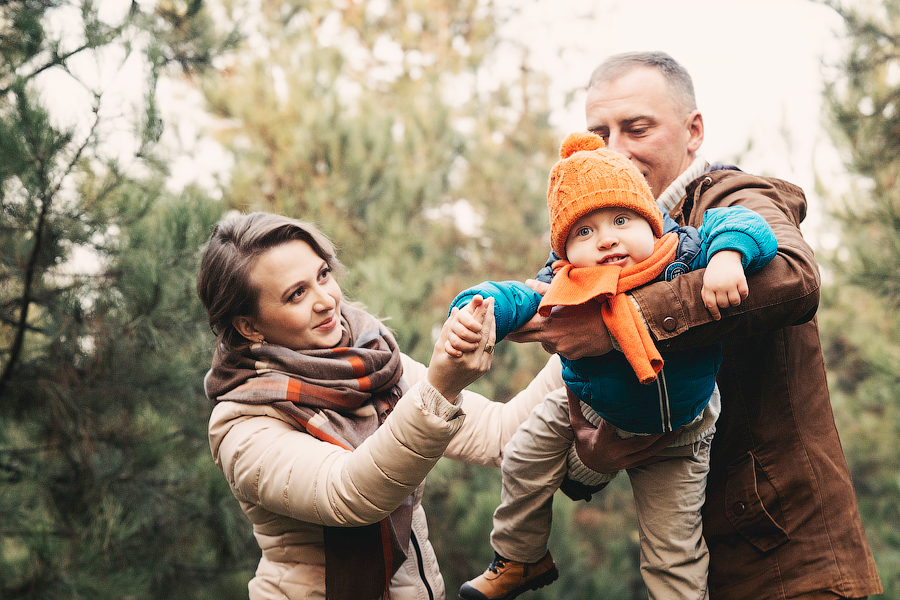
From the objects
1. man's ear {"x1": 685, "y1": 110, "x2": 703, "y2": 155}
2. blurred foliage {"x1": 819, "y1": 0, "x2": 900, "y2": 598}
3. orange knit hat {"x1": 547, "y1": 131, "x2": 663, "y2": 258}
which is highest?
blurred foliage {"x1": 819, "y1": 0, "x2": 900, "y2": 598}

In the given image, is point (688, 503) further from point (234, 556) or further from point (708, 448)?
point (234, 556)

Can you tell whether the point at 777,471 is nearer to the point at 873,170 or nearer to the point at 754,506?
the point at 754,506

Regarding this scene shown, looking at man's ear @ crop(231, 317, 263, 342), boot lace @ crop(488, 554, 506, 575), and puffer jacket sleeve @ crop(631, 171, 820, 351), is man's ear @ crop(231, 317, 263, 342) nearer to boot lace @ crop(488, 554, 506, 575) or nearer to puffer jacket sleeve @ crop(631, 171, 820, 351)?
boot lace @ crop(488, 554, 506, 575)

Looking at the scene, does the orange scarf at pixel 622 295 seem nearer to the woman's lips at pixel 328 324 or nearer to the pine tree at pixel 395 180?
the woman's lips at pixel 328 324

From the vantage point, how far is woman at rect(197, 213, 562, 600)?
1415 millimetres

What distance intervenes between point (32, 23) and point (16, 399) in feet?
4.97

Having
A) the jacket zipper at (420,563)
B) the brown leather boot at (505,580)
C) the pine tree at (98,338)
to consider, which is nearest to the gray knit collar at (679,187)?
the brown leather boot at (505,580)

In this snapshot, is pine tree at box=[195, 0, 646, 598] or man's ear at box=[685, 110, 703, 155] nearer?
man's ear at box=[685, 110, 703, 155]

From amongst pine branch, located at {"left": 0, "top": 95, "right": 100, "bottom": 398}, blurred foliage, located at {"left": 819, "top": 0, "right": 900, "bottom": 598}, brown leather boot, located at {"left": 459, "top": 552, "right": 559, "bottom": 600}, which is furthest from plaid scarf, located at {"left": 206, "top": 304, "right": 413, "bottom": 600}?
blurred foliage, located at {"left": 819, "top": 0, "right": 900, "bottom": 598}

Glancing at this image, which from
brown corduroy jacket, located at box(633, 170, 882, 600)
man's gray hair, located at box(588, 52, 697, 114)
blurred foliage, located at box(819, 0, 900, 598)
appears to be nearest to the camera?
brown corduroy jacket, located at box(633, 170, 882, 600)

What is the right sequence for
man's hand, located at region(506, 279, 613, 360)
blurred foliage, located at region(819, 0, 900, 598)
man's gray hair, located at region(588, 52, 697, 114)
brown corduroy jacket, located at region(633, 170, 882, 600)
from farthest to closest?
blurred foliage, located at region(819, 0, 900, 598) → man's gray hair, located at region(588, 52, 697, 114) → brown corduroy jacket, located at region(633, 170, 882, 600) → man's hand, located at region(506, 279, 613, 360)

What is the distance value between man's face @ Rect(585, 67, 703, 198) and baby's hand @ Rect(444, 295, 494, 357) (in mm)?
631

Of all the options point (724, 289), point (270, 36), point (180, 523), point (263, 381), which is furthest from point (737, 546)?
point (270, 36)

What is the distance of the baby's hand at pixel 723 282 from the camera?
1202 mm
